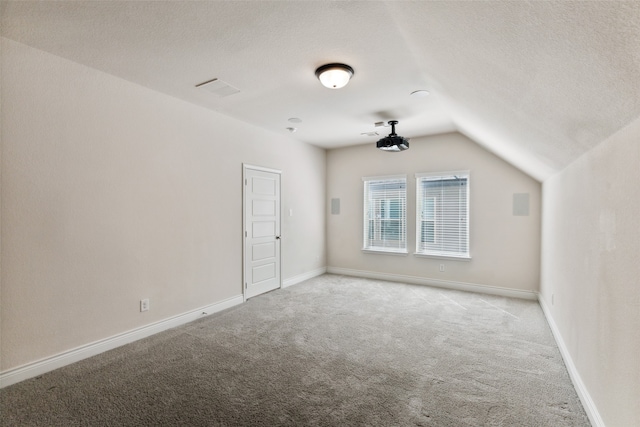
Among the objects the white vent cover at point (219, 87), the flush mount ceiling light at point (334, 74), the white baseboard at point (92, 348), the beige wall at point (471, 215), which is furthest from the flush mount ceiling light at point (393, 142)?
the white baseboard at point (92, 348)

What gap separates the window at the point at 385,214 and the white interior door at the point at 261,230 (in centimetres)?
194

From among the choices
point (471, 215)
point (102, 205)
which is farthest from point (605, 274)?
point (102, 205)

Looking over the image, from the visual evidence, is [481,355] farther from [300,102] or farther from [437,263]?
[300,102]

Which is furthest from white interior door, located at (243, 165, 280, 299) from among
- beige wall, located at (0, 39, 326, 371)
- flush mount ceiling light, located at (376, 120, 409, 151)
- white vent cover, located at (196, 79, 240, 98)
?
flush mount ceiling light, located at (376, 120, 409, 151)

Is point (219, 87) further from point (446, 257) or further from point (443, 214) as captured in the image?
point (446, 257)

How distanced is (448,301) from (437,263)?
967mm

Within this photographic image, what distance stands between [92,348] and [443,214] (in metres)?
5.19

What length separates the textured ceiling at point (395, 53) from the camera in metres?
Result: 1.22

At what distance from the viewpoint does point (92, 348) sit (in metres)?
2.89

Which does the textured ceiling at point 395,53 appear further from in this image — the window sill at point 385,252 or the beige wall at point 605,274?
the window sill at point 385,252

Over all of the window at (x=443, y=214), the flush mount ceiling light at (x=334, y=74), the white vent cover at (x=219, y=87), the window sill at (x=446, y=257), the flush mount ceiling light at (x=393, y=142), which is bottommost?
the window sill at (x=446, y=257)

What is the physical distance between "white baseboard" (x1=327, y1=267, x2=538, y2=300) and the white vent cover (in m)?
4.18

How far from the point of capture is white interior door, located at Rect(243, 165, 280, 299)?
465cm

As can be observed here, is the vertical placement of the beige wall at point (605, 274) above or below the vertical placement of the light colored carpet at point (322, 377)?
above
